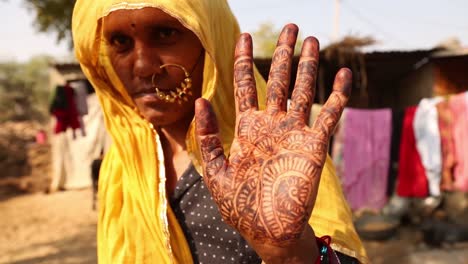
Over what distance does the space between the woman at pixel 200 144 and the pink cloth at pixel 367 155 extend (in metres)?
4.12

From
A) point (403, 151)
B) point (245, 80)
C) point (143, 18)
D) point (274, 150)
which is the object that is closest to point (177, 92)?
point (143, 18)

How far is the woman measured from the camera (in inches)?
31.7

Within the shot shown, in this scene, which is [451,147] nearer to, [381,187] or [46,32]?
[381,187]

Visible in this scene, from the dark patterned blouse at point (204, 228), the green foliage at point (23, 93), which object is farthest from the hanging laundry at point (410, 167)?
the green foliage at point (23, 93)

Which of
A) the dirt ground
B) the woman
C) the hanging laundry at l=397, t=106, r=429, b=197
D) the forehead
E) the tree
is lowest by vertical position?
the dirt ground

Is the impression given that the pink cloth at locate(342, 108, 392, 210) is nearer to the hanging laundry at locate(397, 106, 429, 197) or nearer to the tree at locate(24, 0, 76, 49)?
the hanging laundry at locate(397, 106, 429, 197)

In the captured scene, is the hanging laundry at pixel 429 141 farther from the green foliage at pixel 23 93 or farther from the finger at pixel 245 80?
the green foliage at pixel 23 93

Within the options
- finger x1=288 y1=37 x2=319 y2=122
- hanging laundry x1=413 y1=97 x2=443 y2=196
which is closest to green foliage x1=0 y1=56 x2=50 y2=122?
hanging laundry x1=413 y1=97 x2=443 y2=196

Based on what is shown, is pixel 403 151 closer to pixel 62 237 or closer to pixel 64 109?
pixel 64 109

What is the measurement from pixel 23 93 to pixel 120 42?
97.6ft

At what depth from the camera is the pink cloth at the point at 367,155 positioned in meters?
5.15

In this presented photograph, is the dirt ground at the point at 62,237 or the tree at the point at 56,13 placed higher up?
the tree at the point at 56,13

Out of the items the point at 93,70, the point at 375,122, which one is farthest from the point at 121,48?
the point at 375,122

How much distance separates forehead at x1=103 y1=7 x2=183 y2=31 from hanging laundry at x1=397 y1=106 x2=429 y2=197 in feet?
14.8
